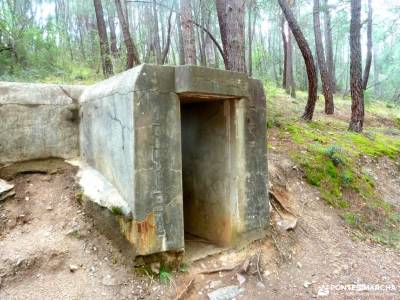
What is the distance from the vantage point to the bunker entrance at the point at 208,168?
3.84 meters

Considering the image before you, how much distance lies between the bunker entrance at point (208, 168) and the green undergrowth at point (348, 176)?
7.29 feet

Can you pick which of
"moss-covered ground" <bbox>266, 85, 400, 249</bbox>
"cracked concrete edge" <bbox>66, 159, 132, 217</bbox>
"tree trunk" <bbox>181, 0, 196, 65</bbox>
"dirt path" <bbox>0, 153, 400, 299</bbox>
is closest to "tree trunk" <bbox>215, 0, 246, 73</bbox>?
"tree trunk" <bbox>181, 0, 196, 65</bbox>

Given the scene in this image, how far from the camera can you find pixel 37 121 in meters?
4.13

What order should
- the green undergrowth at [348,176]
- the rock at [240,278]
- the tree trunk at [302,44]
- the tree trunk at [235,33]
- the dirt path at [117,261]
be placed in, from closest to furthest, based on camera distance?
the dirt path at [117,261]
the rock at [240,278]
the green undergrowth at [348,176]
the tree trunk at [235,33]
the tree trunk at [302,44]

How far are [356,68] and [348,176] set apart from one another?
3719 millimetres

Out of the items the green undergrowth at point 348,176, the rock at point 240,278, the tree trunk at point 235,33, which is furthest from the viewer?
the tree trunk at point 235,33

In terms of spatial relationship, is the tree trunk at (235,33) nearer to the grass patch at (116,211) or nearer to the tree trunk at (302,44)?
the tree trunk at (302,44)

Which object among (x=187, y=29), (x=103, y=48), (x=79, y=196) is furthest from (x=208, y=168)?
(x=103, y=48)

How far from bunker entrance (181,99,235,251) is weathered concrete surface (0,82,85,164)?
159 cm

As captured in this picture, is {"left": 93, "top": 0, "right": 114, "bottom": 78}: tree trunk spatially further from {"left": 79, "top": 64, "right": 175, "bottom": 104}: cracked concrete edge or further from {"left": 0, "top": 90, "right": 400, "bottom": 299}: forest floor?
{"left": 79, "top": 64, "right": 175, "bottom": 104}: cracked concrete edge

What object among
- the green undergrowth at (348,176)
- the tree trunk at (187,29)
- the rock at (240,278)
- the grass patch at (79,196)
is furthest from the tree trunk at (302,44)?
the grass patch at (79,196)

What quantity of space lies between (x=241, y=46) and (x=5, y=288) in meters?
5.55

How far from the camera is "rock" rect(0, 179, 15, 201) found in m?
3.64

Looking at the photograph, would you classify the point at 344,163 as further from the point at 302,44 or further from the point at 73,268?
the point at 73,268
